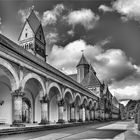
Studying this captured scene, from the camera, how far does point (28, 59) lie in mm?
18062

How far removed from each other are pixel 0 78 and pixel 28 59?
12.5ft

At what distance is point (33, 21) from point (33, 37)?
5032mm

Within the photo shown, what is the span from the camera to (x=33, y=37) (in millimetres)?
52000

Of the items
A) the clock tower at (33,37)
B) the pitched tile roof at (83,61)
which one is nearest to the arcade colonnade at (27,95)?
the clock tower at (33,37)

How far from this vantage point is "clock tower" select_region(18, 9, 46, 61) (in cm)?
5219

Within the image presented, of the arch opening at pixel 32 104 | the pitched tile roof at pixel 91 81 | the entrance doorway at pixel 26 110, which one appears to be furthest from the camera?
the pitched tile roof at pixel 91 81

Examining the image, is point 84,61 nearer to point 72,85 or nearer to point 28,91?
point 72,85

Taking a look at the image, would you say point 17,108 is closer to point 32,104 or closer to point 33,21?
point 32,104

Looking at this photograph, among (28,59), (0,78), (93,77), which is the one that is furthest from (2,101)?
(93,77)

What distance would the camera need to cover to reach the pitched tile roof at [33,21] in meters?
53.3

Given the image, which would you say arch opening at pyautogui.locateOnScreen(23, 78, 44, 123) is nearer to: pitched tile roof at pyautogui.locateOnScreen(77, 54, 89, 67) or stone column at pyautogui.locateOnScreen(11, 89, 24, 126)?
stone column at pyautogui.locateOnScreen(11, 89, 24, 126)

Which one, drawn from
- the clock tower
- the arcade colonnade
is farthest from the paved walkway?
the clock tower

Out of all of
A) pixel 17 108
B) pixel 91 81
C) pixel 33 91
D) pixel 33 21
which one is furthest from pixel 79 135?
pixel 91 81

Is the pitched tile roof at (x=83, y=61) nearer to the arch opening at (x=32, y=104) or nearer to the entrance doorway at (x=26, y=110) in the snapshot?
the arch opening at (x=32, y=104)
